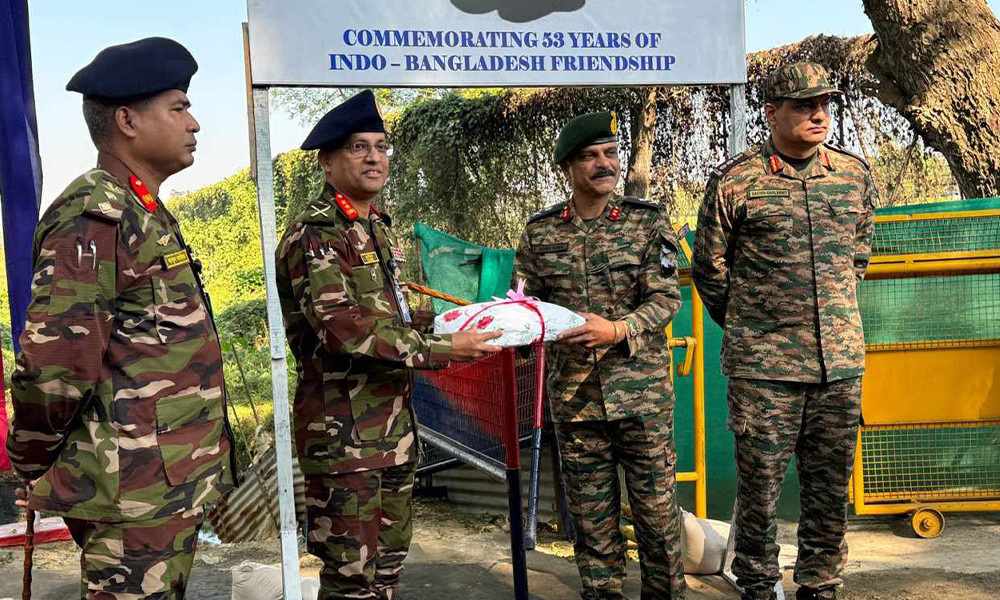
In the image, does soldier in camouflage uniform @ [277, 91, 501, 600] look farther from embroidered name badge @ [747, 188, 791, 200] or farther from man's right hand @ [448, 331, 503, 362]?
embroidered name badge @ [747, 188, 791, 200]

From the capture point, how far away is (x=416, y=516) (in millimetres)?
5980

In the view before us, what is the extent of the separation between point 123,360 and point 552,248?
1.88 meters

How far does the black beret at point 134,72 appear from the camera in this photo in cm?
227

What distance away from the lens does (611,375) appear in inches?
138

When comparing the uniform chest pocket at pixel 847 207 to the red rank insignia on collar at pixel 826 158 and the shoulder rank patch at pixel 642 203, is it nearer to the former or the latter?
the red rank insignia on collar at pixel 826 158

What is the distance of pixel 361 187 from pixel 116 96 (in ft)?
3.14

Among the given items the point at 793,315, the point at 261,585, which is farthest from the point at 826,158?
the point at 261,585

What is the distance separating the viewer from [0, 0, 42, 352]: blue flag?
4.06 meters

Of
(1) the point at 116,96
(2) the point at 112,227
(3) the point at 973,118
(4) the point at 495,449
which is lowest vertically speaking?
(4) the point at 495,449

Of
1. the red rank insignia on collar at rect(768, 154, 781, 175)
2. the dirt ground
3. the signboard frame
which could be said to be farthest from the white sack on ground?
the red rank insignia on collar at rect(768, 154, 781, 175)

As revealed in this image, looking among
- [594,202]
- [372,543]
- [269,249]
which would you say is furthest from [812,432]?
[269,249]

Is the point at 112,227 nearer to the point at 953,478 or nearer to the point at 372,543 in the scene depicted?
the point at 372,543

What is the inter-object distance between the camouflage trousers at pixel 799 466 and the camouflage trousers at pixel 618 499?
0.91ft

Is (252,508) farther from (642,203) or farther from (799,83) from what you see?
(799,83)
